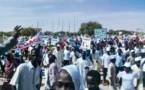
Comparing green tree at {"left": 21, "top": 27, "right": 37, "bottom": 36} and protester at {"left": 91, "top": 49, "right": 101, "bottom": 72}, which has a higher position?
green tree at {"left": 21, "top": 27, "right": 37, "bottom": 36}

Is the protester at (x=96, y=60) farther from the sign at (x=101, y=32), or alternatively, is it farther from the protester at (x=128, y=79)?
the sign at (x=101, y=32)

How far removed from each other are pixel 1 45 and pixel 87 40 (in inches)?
321

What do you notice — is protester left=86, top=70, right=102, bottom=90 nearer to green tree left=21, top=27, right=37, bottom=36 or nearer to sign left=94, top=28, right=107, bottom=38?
sign left=94, top=28, right=107, bottom=38

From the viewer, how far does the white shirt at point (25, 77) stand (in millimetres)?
3983

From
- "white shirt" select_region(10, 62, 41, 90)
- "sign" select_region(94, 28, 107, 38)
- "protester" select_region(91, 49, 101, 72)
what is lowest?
"protester" select_region(91, 49, 101, 72)

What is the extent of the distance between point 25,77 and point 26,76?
26 mm

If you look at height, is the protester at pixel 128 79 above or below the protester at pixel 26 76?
below

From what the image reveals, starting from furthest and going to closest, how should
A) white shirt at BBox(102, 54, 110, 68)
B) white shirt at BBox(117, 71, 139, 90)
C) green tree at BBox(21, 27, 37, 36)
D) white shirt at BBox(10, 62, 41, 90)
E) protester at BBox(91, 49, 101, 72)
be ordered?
green tree at BBox(21, 27, 37, 36)
protester at BBox(91, 49, 101, 72)
white shirt at BBox(102, 54, 110, 68)
white shirt at BBox(117, 71, 139, 90)
white shirt at BBox(10, 62, 41, 90)

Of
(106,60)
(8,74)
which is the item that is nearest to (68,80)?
(8,74)

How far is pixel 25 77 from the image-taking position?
13.3ft

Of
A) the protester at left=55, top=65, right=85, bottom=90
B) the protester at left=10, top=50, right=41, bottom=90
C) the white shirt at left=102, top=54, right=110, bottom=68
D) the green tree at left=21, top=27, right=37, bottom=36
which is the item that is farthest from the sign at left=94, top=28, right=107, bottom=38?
the green tree at left=21, top=27, right=37, bottom=36

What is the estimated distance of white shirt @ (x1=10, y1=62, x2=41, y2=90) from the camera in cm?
398

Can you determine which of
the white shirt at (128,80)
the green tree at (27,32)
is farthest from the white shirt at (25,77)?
the green tree at (27,32)

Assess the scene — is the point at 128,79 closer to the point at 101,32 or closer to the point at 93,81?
the point at 93,81
